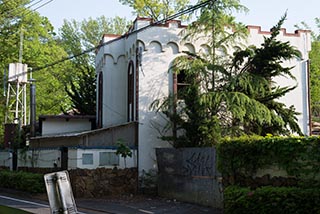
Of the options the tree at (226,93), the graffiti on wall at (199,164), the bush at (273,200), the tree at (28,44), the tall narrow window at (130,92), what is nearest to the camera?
the bush at (273,200)

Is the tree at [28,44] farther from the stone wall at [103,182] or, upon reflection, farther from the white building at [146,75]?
the stone wall at [103,182]

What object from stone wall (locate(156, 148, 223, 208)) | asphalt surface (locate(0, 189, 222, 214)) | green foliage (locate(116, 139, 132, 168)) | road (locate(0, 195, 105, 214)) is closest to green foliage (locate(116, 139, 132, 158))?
green foliage (locate(116, 139, 132, 168))

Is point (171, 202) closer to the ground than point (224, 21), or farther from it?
closer to the ground

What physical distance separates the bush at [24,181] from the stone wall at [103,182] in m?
2.11

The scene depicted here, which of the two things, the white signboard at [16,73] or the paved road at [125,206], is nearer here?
the paved road at [125,206]

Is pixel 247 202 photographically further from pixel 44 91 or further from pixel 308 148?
pixel 44 91

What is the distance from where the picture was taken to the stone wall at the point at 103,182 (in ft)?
65.0

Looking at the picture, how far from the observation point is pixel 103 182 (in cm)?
2023

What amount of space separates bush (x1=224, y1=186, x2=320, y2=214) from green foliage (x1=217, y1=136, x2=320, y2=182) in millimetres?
631

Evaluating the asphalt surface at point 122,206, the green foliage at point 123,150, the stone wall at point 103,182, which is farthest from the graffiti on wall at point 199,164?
the stone wall at point 103,182

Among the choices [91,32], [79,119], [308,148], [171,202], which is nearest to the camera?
[308,148]

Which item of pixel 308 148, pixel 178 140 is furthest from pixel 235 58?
pixel 308 148

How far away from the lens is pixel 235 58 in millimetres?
19922

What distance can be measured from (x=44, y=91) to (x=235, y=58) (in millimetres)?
21705
